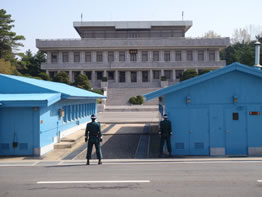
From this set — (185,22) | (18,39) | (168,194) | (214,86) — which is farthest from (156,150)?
(185,22)

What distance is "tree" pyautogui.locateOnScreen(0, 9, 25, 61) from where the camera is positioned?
2152 inches

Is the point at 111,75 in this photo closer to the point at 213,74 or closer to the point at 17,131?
the point at 17,131

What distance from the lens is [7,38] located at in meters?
56.2

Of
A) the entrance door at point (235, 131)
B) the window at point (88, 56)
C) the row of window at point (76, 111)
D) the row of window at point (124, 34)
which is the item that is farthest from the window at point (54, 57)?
the entrance door at point (235, 131)

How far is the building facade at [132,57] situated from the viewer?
204ft

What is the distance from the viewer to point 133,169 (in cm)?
1039

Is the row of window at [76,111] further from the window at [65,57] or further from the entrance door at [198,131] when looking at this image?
the window at [65,57]

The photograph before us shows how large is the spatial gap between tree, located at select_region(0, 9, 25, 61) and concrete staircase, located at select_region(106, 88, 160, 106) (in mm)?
19561

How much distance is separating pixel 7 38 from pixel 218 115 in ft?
169

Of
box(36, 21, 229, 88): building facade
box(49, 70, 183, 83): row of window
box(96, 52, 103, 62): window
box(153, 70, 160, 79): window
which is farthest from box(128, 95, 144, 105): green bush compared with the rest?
box(96, 52, 103, 62): window

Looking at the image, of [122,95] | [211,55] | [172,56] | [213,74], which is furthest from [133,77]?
[213,74]

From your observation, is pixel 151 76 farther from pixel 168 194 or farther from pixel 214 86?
pixel 168 194

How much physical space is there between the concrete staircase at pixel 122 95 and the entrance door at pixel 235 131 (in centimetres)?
3359

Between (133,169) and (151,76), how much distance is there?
53877mm
